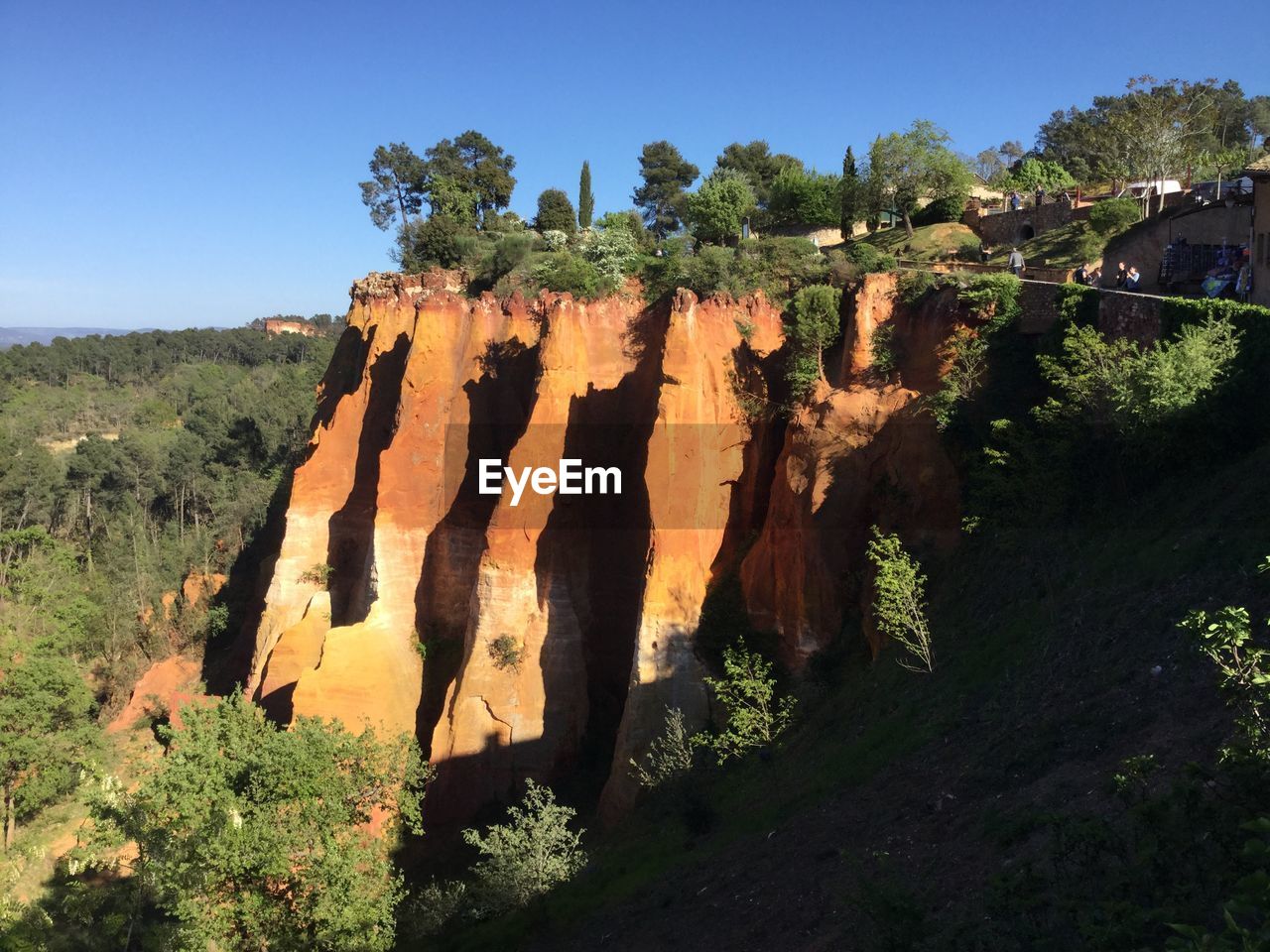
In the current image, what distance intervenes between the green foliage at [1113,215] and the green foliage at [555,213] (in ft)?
71.1

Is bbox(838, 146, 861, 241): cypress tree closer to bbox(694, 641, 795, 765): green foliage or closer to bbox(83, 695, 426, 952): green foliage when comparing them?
bbox(694, 641, 795, 765): green foliage

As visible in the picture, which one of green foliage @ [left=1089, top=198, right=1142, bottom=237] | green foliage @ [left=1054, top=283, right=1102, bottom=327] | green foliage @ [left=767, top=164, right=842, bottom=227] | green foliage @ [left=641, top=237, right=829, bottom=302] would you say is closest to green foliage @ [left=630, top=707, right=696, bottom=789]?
green foliage @ [left=641, top=237, right=829, bottom=302]

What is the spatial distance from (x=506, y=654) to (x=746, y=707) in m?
6.30

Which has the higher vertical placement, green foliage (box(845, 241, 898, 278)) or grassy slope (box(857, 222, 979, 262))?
grassy slope (box(857, 222, 979, 262))

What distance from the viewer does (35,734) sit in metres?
25.7

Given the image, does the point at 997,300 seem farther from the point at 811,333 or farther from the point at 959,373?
the point at 811,333

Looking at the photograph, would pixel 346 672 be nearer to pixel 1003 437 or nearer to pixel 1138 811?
pixel 1003 437

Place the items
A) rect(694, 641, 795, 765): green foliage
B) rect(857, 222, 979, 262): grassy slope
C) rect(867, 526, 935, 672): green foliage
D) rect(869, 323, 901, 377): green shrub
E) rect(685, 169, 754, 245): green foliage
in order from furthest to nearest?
rect(685, 169, 754, 245): green foliage, rect(857, 222, 979, 262): grassy slope, rect(869, 323, 901, 377): green shrub, rect(694, 641, 795, 765): green foliage, rect(867, 526, 935, 672): green foliage

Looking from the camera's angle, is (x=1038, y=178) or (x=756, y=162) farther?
(x=756, y=162)

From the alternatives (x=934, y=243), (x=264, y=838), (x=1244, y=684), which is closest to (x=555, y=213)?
(x=934, y=243)

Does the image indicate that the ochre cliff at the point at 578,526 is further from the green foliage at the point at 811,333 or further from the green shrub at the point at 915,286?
the green foliage at the point at 811,333

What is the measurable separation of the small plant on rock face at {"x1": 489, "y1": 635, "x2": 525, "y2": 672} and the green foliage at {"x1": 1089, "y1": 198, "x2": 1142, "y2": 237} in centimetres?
1798

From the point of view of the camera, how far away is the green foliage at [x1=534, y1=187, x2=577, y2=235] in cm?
4112

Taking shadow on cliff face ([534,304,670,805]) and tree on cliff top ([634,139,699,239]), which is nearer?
shadow on cliff face ([534,304,670,805])
